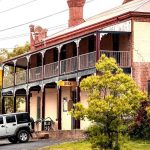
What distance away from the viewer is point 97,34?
112 ft

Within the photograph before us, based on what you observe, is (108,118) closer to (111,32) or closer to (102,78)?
(102,78)

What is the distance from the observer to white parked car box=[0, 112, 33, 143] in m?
35.2

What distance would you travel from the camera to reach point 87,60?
121 feet

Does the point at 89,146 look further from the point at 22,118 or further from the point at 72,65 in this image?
the point at 72,65

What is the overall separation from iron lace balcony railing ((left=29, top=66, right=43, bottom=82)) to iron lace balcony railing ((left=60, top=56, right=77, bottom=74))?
375 centimetres

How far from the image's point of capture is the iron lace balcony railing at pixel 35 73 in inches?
1756

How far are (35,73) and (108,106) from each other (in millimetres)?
26117

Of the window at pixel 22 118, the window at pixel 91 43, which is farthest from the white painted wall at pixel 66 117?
the window at pixel 22 118

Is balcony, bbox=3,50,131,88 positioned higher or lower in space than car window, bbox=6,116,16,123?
higher

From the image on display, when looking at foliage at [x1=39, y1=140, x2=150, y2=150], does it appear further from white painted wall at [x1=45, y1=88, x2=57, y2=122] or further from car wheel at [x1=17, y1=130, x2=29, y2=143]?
white painted wall at [x1=45, y1=88, x2=57, y2=122]

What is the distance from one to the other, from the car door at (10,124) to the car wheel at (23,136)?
52cm

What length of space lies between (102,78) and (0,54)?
202 feet

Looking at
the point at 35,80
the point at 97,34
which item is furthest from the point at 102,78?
the point at 35,80

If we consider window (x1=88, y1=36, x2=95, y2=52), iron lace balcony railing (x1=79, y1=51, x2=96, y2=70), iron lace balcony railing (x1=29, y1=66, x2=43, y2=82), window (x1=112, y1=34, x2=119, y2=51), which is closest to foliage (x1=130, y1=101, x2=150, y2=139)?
iron lace balcony railing (x1=79, y1=51, x2=96, y2=70)
